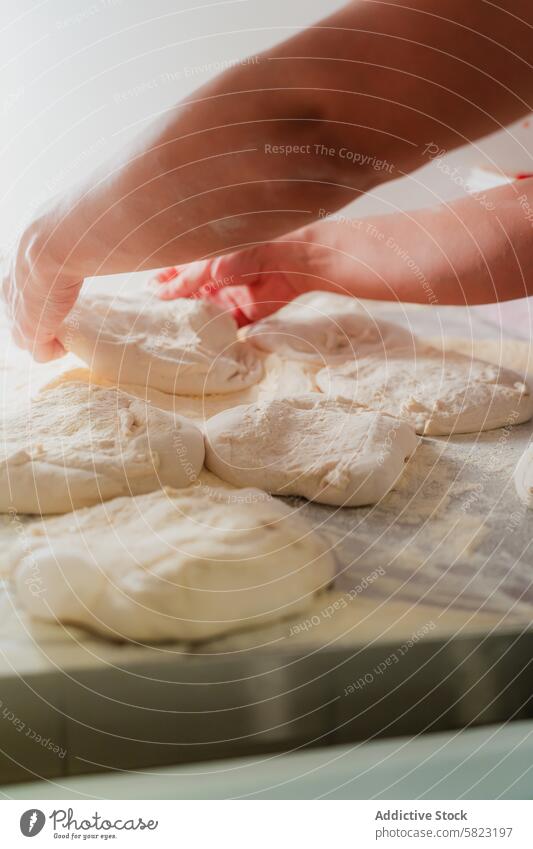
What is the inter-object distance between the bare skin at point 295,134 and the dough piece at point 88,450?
0.12m

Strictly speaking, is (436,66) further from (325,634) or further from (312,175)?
(325,634)

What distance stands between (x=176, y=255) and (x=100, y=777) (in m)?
0.43

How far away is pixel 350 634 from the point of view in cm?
55

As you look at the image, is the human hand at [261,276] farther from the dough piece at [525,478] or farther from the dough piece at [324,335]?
the dough piece at [525,478]

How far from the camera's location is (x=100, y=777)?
0.54 metres

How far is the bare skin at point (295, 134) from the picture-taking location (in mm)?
580

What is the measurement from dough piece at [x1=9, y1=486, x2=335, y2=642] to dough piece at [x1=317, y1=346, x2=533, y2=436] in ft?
0.69

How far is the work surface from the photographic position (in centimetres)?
54

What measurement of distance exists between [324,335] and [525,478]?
0.30 m

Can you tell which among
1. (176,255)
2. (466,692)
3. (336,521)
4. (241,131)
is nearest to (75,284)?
(176,255)
